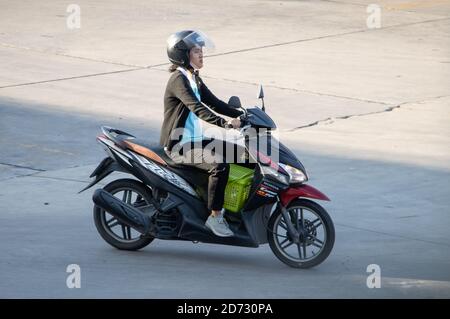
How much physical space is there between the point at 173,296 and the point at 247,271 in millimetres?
892

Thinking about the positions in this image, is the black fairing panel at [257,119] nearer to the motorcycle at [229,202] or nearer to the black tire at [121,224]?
the motorcycle at [229,202]

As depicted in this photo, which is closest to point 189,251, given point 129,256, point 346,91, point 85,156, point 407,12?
point 129,256

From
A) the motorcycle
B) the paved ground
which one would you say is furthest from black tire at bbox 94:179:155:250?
the paved ground

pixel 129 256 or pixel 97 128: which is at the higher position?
pixel 97 128

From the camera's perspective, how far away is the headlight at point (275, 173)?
8.31 metres

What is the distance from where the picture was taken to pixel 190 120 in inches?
341

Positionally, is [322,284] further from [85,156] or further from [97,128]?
[97,128]

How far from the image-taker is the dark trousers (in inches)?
331

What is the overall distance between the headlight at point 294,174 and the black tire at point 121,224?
3.90 feet

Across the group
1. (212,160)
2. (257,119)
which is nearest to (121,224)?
(212,160)

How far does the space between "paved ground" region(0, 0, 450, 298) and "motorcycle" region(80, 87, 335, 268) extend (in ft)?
0.66

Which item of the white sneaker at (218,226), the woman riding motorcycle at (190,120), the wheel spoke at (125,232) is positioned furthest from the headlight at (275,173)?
the wheel spoke at (125,232)

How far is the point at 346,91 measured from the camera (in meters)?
15.0

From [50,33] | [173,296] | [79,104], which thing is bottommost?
[173,296]
